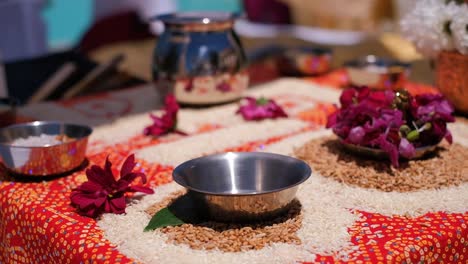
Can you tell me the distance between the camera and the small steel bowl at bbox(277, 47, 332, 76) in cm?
182

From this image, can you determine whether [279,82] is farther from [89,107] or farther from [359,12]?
[359,12]

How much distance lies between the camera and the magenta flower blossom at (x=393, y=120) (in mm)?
1073

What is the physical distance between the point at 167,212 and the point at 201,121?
54 centimetres

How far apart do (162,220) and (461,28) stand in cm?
80

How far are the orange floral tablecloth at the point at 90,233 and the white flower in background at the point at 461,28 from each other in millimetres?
528

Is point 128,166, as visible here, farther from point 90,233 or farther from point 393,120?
point 393,120

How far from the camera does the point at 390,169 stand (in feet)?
3.52

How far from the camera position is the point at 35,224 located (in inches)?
36.6

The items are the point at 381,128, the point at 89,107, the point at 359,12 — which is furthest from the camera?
the point at 359,12

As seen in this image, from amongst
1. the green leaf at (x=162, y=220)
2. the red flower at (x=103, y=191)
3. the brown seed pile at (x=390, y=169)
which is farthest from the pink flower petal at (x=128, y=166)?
the brown seed pile at (x=390, y=169)

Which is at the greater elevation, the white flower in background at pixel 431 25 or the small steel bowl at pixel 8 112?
the white flower in background at pixel 431 25

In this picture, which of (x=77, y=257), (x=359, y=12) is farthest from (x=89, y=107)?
(x=359, y=12)

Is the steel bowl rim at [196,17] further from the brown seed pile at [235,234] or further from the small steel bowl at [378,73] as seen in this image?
the brown seed pile at [235,234]

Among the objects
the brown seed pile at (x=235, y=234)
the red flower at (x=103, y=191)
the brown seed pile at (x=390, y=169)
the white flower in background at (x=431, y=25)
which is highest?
the white flower in background at (x=431, y=25)
